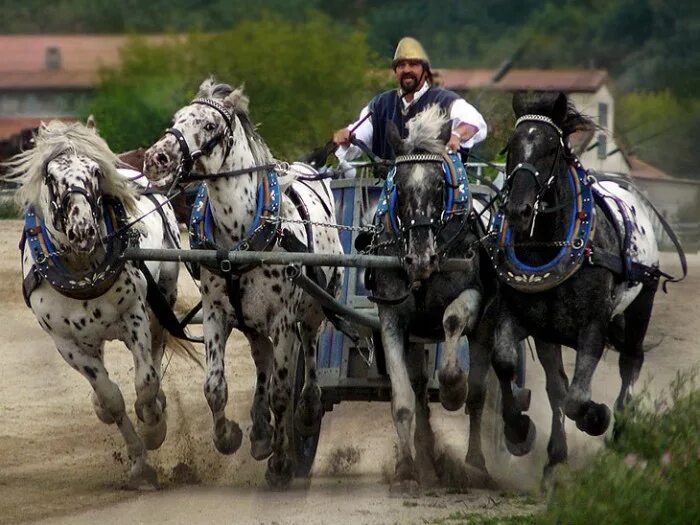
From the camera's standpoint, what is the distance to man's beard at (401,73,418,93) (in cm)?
677

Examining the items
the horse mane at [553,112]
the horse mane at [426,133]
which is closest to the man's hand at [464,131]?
the horse mane at [426,133]

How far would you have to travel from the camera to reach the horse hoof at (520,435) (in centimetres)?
644

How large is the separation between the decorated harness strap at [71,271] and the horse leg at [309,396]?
1.27m

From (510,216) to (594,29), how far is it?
12.3ft

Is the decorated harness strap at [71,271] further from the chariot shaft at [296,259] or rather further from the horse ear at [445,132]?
the horse ear at [445,132]

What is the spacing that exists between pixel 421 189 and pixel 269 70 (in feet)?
10.3

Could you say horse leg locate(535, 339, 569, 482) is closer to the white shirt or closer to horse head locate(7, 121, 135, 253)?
the white shirt

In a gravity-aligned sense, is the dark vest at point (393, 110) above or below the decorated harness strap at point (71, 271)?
above

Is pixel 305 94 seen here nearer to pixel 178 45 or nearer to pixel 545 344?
pixel 178 45

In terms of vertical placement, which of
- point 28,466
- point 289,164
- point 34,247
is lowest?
point 28,466

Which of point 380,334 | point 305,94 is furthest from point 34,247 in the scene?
point 305,94

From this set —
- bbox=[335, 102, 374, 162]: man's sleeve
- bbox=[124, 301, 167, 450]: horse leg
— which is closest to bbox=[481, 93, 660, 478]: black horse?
bbox=[335, 102, 374, 162]: man's sleeve

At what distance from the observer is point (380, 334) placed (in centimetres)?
662

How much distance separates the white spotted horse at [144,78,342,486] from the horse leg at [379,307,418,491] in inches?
24.6
